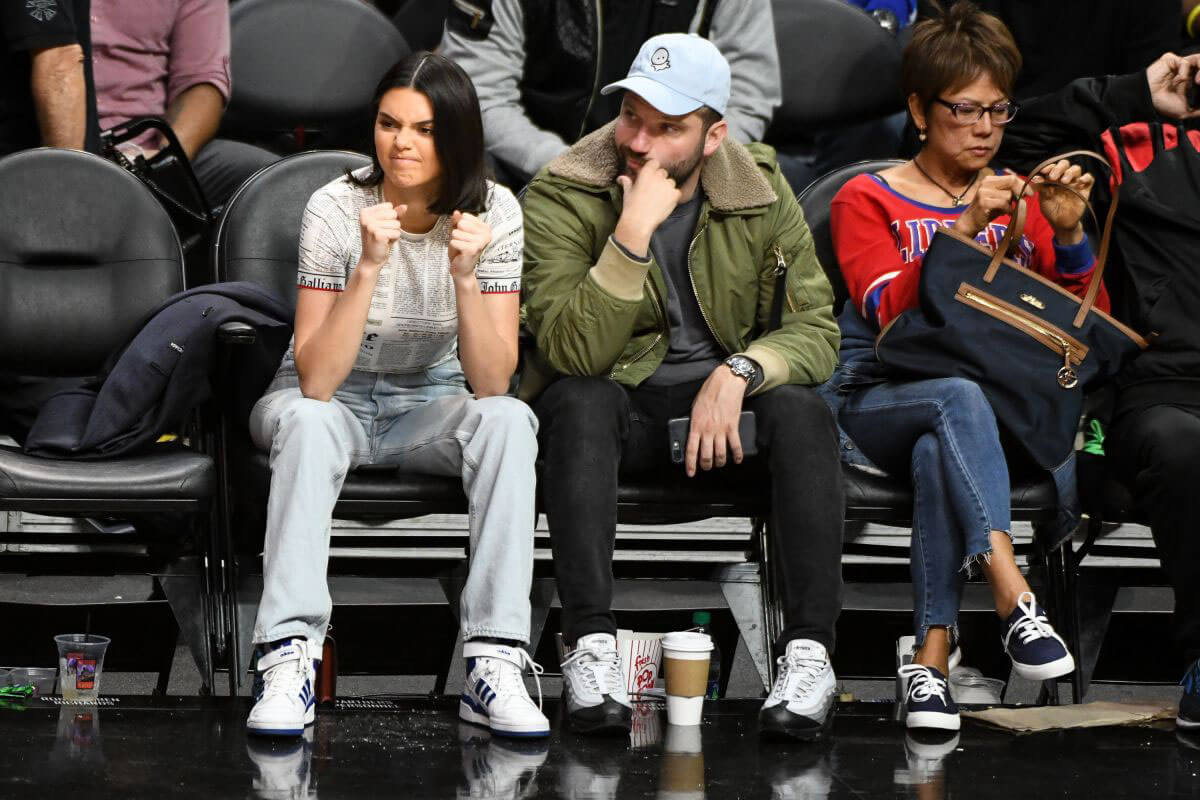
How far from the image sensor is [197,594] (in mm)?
3117

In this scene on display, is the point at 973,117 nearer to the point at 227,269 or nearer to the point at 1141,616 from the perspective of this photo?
the point at 1141,616

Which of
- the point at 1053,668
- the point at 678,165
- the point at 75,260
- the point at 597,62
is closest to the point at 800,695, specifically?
the point at 1053,668

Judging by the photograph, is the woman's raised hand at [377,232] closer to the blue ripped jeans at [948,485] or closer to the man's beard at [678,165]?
the man's beard at [678,165]

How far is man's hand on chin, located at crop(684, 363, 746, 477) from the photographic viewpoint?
295 centimetres

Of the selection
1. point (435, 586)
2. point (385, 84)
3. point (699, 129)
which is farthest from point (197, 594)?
point (699, 129)

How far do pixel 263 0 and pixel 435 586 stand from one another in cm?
203

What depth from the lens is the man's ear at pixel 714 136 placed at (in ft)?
10.5

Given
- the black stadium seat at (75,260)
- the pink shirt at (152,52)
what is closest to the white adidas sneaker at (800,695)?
the black stadium seat at (75,260)

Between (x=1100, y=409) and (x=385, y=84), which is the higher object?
(x=385, y=84)

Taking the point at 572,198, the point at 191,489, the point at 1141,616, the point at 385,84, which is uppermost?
the point at 385,84

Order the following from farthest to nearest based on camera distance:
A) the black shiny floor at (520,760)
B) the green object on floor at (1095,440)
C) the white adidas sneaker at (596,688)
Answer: the green object on floor at (1095,440) → the white adidas sneaker at (596,688) → the black shiny floor at (520,760)

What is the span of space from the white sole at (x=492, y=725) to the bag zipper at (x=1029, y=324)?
3.91 ft

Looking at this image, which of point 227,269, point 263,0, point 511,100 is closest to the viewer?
point 227,269

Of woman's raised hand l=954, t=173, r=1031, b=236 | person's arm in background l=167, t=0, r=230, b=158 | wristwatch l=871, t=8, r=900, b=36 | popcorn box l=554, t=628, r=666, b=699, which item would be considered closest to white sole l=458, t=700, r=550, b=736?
popcorn box l=554, t=628, r=666, b=699
